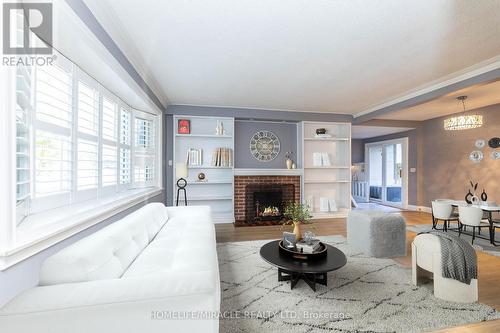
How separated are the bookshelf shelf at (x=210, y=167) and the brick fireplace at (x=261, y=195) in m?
0.18

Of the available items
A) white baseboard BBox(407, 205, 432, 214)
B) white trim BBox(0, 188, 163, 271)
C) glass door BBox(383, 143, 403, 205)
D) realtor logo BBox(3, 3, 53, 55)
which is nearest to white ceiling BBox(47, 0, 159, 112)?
realtor logo BBox(3, 3, 53, 55)

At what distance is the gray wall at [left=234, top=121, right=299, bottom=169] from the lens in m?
5.46

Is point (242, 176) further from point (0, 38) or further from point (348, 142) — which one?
point (0, 38)

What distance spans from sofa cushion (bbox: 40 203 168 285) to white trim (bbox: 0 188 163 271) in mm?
126

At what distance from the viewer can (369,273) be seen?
8.31ft

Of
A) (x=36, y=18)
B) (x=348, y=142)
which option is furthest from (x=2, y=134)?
(x=348, y=142)

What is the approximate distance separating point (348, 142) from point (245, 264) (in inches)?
165

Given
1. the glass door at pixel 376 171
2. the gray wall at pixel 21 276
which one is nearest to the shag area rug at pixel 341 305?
the gray wall at pixel 21 276

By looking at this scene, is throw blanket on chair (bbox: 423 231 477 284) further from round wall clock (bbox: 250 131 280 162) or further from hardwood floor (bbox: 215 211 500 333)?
round wall clock (bbox: 250 131 280 162)

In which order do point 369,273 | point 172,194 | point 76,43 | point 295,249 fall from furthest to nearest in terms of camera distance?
point 172,194 < point 369,273 < point 295,249 < point 76,43

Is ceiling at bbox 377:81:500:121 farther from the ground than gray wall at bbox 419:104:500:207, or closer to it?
farther from the ground

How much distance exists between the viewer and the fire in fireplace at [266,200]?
518cm

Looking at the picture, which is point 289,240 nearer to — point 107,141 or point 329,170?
point 107,141

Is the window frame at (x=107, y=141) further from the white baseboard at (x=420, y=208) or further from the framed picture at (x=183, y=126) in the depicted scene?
the white baseboard at (x=420, y=208)
